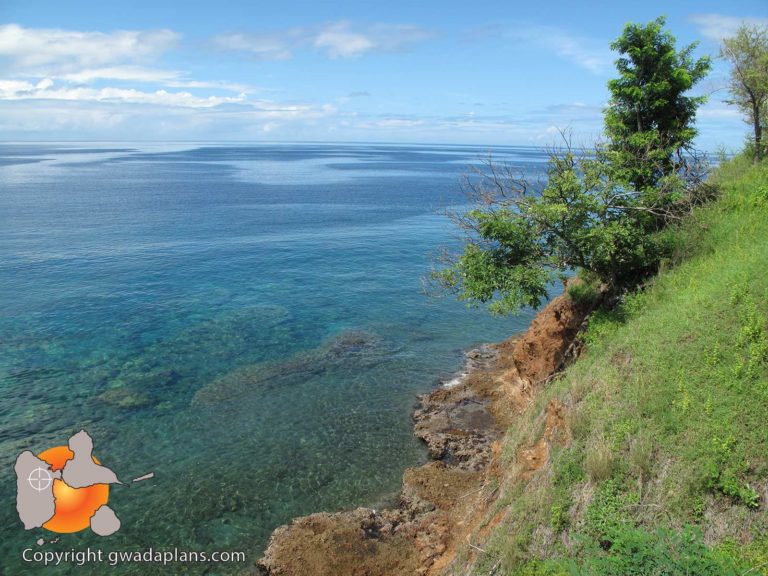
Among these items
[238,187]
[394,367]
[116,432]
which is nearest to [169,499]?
[116,432]

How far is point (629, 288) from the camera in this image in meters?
23.5

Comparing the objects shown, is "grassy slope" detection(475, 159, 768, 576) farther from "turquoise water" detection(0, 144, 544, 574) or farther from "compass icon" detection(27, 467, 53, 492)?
"compass icon" detection(27, 467, 53, 492)

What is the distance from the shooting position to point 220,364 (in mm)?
31406

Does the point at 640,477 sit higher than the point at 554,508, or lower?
higher

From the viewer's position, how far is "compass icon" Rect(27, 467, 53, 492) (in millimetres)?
19438

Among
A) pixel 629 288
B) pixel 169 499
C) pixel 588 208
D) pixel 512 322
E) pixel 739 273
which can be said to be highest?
pixel 588 208

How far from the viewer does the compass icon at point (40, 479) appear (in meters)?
19.4

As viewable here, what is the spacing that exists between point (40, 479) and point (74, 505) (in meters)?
2.16

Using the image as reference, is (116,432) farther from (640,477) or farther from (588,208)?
(588,208)

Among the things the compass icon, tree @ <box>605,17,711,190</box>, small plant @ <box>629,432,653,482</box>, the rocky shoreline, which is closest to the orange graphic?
the compass icon

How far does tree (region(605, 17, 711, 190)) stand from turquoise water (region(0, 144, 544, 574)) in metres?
15.7

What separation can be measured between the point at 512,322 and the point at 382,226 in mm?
36371

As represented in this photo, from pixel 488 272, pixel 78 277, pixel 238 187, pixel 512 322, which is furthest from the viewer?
pixel 238 187

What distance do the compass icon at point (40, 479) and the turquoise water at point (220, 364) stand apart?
3.68 ft
